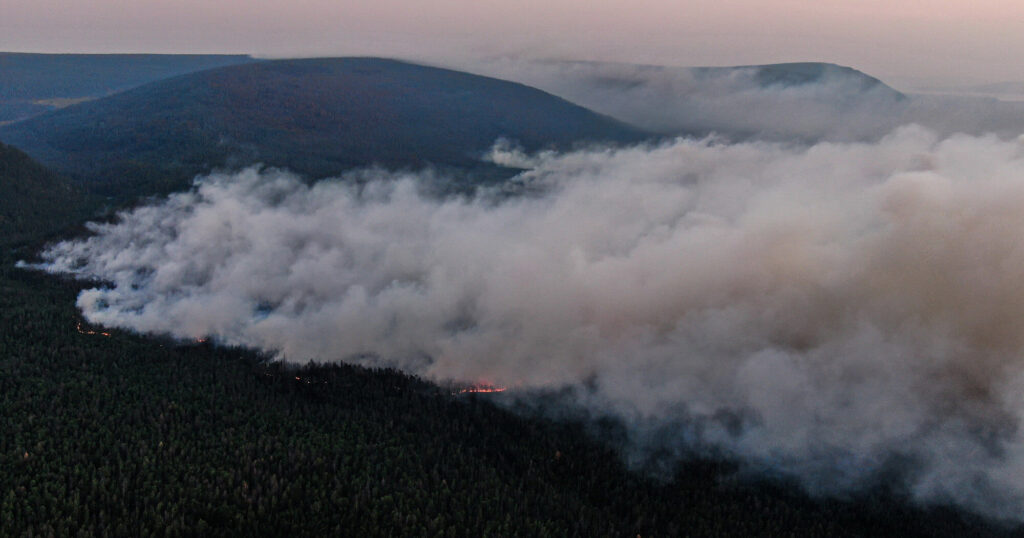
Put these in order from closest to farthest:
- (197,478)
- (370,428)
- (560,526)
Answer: (197,478) → (560,526) → (370,428)

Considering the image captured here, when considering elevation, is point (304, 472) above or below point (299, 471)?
below

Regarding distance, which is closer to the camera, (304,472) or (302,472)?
(302,472)

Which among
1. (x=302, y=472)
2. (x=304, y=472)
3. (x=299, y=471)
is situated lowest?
(x=304, y=472)

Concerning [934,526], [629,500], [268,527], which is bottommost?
[934,526]

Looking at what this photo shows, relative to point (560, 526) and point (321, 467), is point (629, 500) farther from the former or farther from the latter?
point (321, 467)

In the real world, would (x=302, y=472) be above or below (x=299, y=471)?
below

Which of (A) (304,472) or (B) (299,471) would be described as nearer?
(B) (299,471)

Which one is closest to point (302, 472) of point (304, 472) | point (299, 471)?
point (304, 472)

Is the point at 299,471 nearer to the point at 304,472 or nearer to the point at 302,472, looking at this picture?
the point at 302,472

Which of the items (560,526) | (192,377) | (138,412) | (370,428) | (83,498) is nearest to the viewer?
(83,498)

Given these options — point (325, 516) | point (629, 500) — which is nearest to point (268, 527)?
point (325, 516)

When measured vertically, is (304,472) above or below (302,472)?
below
